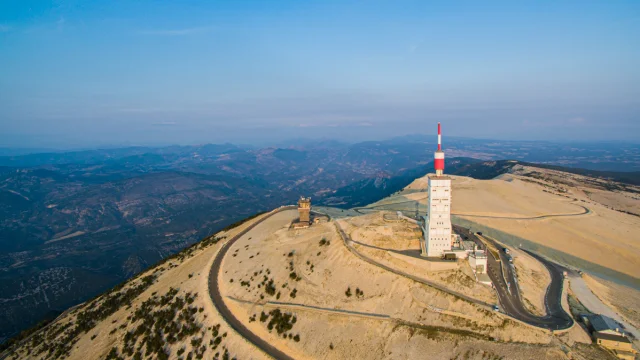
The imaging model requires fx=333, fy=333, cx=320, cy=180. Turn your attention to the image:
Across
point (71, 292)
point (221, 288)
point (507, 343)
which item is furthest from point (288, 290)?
point (71, 292)

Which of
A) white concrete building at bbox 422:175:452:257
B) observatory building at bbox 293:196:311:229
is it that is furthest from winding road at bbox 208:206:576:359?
observatory building at bbox 293:196:311:229

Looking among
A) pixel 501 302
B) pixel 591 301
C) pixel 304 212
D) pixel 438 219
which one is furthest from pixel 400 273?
pixel 304 212

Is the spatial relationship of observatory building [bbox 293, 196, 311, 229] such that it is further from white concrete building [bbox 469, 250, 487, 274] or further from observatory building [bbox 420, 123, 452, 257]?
white concrete building [bbox 469, 250, 487, 274]

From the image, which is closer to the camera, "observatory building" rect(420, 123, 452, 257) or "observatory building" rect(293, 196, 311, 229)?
"observatory building" rect(420, 123, 452, 257)

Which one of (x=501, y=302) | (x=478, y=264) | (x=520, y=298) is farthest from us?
(x=478, y=264)

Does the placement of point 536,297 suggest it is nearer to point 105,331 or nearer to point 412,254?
point 412,254

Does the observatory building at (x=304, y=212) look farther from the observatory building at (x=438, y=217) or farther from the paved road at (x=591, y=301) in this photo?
the paved road at (x=591, y=301)

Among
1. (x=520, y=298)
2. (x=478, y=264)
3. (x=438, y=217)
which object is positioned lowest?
(x=520, y=298)

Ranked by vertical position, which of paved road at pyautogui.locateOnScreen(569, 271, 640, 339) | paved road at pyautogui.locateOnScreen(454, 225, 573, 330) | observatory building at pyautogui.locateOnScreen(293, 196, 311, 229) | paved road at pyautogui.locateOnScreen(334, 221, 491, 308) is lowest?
paved road at pyautogui.locateOnScreen(569, 271, 640, 339)

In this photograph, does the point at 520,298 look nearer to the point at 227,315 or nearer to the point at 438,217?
the point at 438,217
